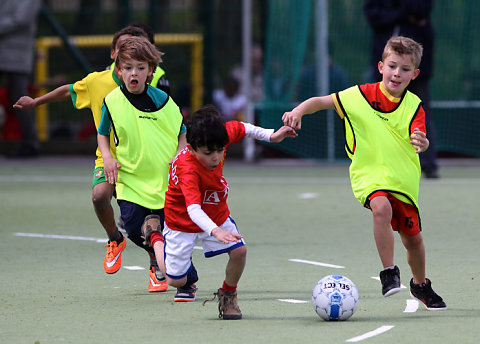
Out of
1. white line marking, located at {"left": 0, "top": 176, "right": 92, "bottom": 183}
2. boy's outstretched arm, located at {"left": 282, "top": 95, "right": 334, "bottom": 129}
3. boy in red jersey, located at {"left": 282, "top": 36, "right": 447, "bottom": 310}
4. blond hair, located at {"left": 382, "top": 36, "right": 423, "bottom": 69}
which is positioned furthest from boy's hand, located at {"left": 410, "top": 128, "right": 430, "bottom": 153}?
white line marking, located at {"left": 0, "top": 176, "right": 92, "bottom": 183}

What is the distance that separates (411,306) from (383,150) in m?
0.92

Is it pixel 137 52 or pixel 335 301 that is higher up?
pixel 137 52

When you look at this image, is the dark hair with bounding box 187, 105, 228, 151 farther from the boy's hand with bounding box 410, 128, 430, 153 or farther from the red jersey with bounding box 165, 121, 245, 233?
the boy's hand with bounding box 410, 128, 430, 153

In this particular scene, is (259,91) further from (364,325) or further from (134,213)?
(364,325)

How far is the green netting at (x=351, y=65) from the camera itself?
1499 cm

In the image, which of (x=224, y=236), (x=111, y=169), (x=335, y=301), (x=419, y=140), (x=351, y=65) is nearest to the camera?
(x=224, y=236)

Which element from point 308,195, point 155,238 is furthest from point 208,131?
point 308,195

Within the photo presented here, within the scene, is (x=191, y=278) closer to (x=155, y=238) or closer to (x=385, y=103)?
(x=155, y=238)

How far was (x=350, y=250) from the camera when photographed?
800cm

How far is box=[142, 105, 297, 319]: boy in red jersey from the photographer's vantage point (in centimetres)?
536

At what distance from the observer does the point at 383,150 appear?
597 cm

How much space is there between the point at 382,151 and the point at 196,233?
120cm

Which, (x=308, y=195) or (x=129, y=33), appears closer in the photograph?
(x=129, y=33)

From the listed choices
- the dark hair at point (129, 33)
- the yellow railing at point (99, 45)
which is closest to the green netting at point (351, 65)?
the yellow railing at point (99, 45)
